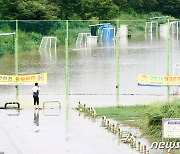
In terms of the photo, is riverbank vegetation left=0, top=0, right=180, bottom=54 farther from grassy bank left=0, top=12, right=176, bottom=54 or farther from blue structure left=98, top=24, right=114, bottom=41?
blue structure left=98, top=24, right=114, bottom=41

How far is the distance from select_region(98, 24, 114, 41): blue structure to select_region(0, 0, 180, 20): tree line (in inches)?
401

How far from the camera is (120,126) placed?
21.6 metres

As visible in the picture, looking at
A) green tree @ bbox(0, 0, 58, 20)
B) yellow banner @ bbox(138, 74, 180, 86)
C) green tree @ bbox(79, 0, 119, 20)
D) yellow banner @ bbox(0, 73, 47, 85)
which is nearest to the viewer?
yellow banner @ bbox(138, 74, 180, 86)

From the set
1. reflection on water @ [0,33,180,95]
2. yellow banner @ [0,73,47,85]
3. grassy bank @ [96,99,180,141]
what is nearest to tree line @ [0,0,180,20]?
reflection on water @ [0,33,180,95]

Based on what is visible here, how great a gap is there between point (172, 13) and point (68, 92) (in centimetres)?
4107

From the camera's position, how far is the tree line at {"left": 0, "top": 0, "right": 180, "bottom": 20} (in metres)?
46.3

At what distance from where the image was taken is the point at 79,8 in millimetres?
53062

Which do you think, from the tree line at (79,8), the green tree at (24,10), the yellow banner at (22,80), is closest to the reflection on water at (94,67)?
the yellow banner at (22,80)

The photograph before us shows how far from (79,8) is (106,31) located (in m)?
18.0

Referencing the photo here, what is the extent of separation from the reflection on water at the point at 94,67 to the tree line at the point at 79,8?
7.73 meters

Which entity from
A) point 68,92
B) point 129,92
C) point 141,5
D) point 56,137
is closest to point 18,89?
point 68,92

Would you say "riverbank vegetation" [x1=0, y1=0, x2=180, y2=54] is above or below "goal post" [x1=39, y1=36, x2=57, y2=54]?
above

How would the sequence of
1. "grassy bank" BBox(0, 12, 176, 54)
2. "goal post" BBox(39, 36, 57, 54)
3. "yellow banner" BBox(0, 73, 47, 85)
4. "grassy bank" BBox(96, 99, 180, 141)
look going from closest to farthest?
"grassy bank" BBox(96, 99, 180, 141) < "yellow banner" BBox(0, 73, 47, 85) < "grassy bank" BBox(0, 12, 176, 54) < "goal post" BBox(39, 36, 57, 54)

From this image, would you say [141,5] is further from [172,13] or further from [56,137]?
[56,137]
